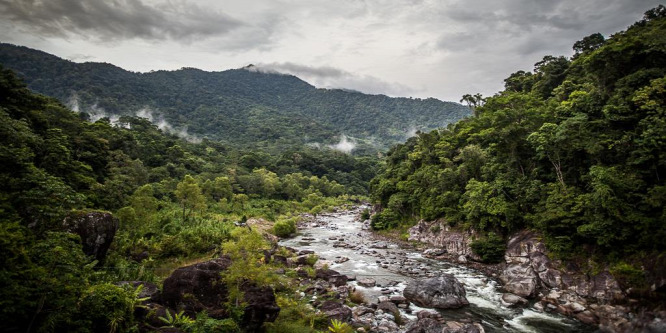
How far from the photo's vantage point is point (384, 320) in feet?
63.6

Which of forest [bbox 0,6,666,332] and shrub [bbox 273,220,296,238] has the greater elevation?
forest [bbox 0,6,666,332]

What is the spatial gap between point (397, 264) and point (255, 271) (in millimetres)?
20749

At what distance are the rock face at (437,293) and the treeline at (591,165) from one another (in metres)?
9.09

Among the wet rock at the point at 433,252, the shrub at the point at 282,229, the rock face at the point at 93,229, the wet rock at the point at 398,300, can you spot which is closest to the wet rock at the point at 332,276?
the wet rock at the point at 398,300

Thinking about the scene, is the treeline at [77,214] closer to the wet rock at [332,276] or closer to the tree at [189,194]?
the tree at [189,194]

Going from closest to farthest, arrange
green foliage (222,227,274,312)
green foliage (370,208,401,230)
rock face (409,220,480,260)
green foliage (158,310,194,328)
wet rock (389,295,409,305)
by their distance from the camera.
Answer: green foliage (158,310,194,328) → green foliage (222,227,274,312) → wet rock (389,295,409,305) → rock face (409,220,480,260) → green foliage (370,208,401,230)

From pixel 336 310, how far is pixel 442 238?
80.6ft

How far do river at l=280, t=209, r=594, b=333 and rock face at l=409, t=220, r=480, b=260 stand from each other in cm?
322

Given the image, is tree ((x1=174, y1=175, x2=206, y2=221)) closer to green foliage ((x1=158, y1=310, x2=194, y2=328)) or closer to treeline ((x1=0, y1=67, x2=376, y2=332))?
treeline ((x1=0, y1=67, x2=376, y2=332))

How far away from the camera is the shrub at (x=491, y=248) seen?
29953 mm

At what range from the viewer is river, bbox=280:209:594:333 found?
742 inches

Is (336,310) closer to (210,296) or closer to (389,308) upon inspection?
(389,308)

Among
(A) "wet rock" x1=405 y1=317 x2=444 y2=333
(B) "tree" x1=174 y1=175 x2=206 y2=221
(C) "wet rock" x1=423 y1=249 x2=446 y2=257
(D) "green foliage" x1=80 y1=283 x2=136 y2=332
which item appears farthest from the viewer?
(B) "tree" x1=174 y1=175 x2=206 y2=221

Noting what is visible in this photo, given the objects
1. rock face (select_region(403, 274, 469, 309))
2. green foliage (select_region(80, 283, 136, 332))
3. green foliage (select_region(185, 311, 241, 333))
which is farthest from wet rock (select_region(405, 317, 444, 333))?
green foliage (select_region(80, 283, 136, 332))
